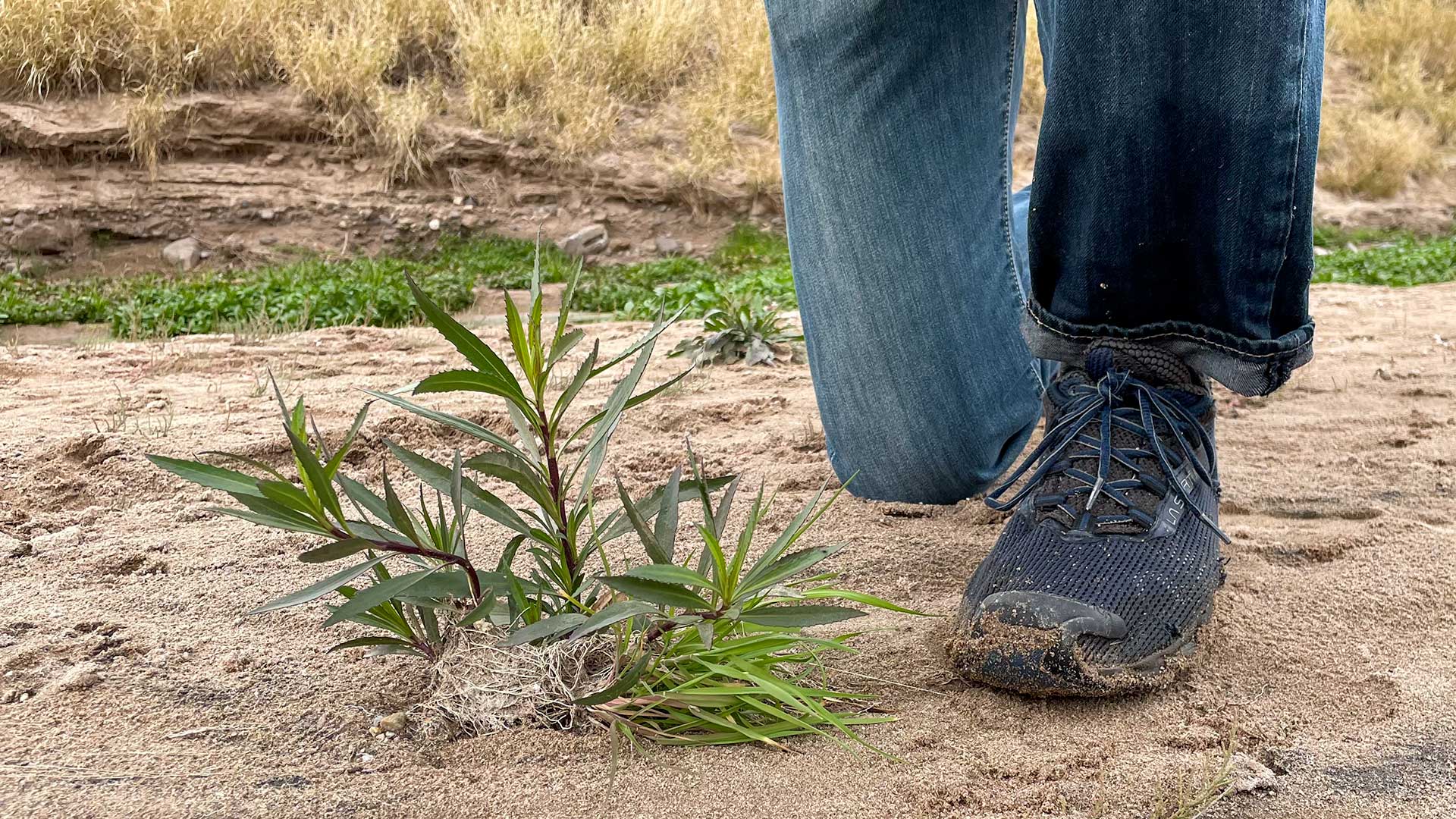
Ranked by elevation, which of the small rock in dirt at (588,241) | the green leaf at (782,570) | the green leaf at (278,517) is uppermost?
the green leaf at (278,517)

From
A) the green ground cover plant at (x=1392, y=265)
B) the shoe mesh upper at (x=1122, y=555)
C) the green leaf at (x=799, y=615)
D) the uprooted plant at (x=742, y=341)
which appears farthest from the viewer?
the green ground cover plant at (x=1392, y=265)

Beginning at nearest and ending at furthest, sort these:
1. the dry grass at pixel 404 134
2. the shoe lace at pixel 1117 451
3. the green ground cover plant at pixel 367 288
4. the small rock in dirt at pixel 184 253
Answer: the shoe lace at pixel 1117 451, the green ground cover plant at pixel 367 288, the small rock in dirt at pixel 184 253, the dry grass at pixel 404 134

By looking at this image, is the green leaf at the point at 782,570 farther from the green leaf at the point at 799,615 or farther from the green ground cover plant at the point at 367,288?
the green ground cover plant at the point at 367,288

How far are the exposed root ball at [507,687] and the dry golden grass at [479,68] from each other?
6.97 meters

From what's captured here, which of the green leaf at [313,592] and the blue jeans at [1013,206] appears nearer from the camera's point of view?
the green leaf at [313,592]

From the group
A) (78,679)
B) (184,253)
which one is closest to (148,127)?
(184,253)

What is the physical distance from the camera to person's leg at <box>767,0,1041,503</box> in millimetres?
1798

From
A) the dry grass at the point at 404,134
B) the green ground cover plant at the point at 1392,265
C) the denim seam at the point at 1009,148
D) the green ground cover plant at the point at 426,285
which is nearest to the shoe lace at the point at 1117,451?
the denim seam at the point at 1009,148

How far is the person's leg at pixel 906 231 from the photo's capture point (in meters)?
1.80

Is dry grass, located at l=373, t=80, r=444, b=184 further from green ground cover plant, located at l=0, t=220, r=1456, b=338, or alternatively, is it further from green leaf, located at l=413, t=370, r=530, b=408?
green leaf, located at l=413, t=370, r=530, b=408

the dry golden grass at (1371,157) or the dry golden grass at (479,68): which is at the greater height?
the dry golden grass at (479,68)

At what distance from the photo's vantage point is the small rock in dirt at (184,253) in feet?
22.9

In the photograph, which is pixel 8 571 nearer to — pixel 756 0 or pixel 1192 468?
pixel 1192 468

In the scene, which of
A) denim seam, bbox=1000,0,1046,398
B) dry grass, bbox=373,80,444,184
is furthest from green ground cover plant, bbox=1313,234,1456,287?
dry grass, bbox=373,80,444,184
